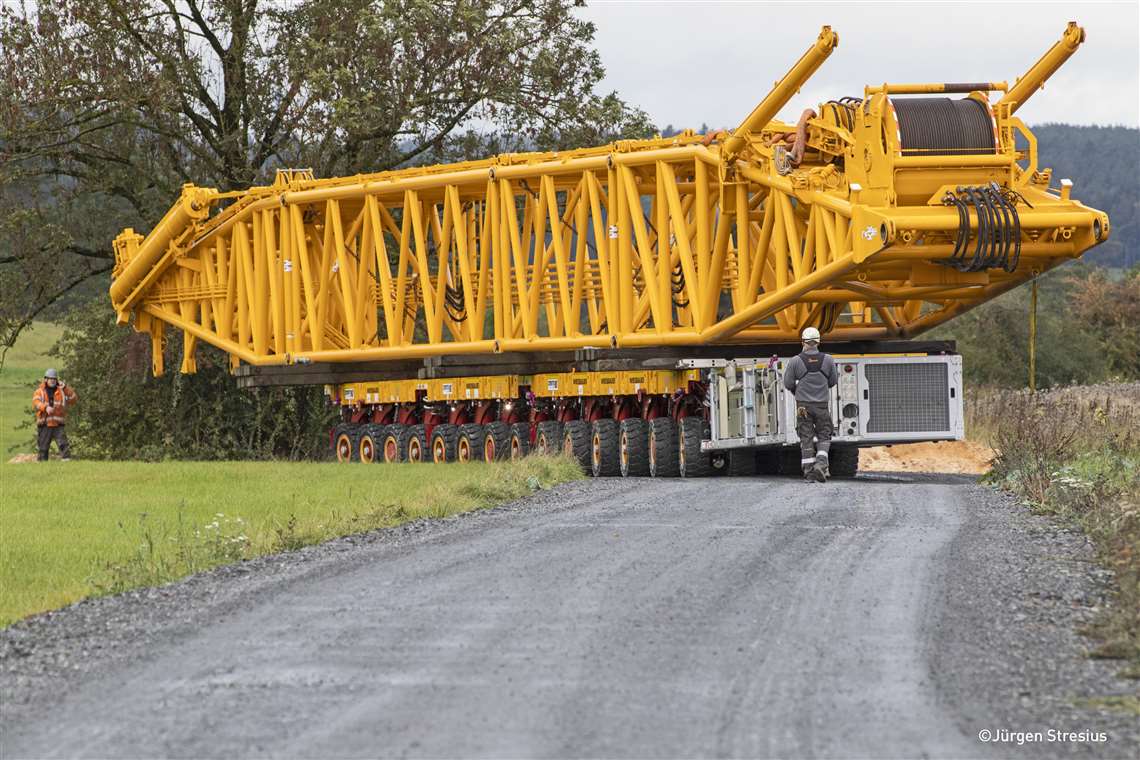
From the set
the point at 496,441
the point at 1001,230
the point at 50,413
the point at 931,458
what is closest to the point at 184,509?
the point at 1001,230

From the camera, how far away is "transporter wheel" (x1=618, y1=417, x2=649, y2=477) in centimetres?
2627

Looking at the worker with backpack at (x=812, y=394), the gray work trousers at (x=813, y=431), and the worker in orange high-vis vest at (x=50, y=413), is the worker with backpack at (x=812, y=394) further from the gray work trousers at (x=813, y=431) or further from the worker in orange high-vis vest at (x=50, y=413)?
the worker in orange high-vis vest at (x=50, y=413)

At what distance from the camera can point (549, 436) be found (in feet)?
92.1

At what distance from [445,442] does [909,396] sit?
31.6 feet

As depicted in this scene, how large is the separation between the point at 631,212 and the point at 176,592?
1572cm

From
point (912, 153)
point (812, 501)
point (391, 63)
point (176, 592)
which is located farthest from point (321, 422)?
point (176, 592)

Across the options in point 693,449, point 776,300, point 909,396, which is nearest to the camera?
point 776,300

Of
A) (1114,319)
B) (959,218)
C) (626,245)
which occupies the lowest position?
(959,218)

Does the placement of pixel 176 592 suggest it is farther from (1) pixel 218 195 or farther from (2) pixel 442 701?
(1) pixel 218 195

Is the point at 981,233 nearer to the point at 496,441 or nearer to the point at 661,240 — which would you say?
the point at 661,240

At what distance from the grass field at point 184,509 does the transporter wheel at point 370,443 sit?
212 inches

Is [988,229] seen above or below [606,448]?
above

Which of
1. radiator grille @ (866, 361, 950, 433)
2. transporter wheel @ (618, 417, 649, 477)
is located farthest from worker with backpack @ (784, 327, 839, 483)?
transporter wheel @ (618, 417, 649, 477)

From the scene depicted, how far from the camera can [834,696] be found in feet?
27.0
